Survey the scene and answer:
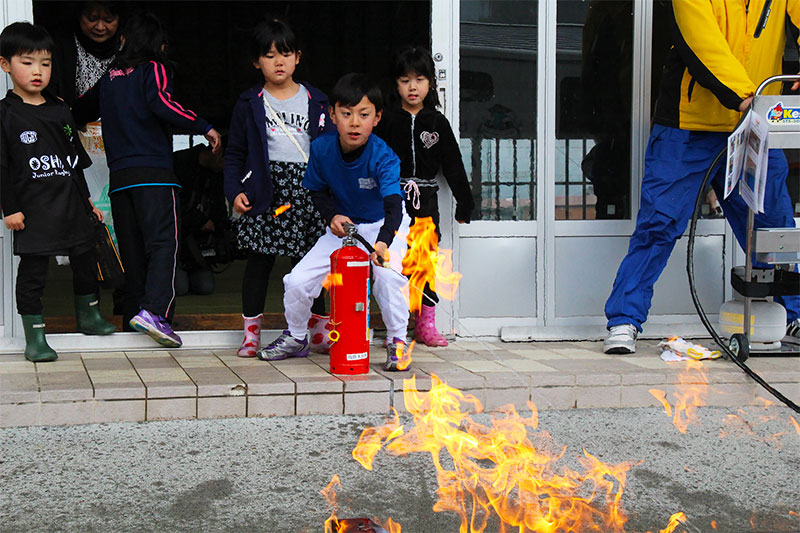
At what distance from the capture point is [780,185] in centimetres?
507

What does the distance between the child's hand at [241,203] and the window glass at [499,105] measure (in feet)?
5.04

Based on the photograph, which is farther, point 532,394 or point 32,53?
point 32,53

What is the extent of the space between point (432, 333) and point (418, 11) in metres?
8.41

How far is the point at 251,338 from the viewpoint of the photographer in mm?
4957

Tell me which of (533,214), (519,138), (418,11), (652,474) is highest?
(418,11)

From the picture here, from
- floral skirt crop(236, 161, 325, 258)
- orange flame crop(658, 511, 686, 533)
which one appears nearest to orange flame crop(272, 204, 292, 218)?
floral skirt crop(236, 161, 325, 258)

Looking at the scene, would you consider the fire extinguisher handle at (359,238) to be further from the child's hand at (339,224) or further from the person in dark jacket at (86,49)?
the person in dark jacket at (86,49)

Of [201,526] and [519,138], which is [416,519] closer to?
[201,526]

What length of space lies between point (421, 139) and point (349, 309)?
4.36 ft

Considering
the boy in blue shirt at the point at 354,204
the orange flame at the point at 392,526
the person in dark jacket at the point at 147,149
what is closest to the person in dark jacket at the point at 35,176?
the person in dark jacket at the point at 147,149

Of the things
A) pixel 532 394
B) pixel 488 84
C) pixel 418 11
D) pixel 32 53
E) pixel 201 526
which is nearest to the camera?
pixel 201 526

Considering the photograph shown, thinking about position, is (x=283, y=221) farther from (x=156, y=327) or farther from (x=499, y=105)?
(x=499, y=105)

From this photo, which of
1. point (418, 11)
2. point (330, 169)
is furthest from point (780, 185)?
point (418, 11)

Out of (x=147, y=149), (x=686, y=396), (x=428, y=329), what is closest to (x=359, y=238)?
(x=428, y=329)
